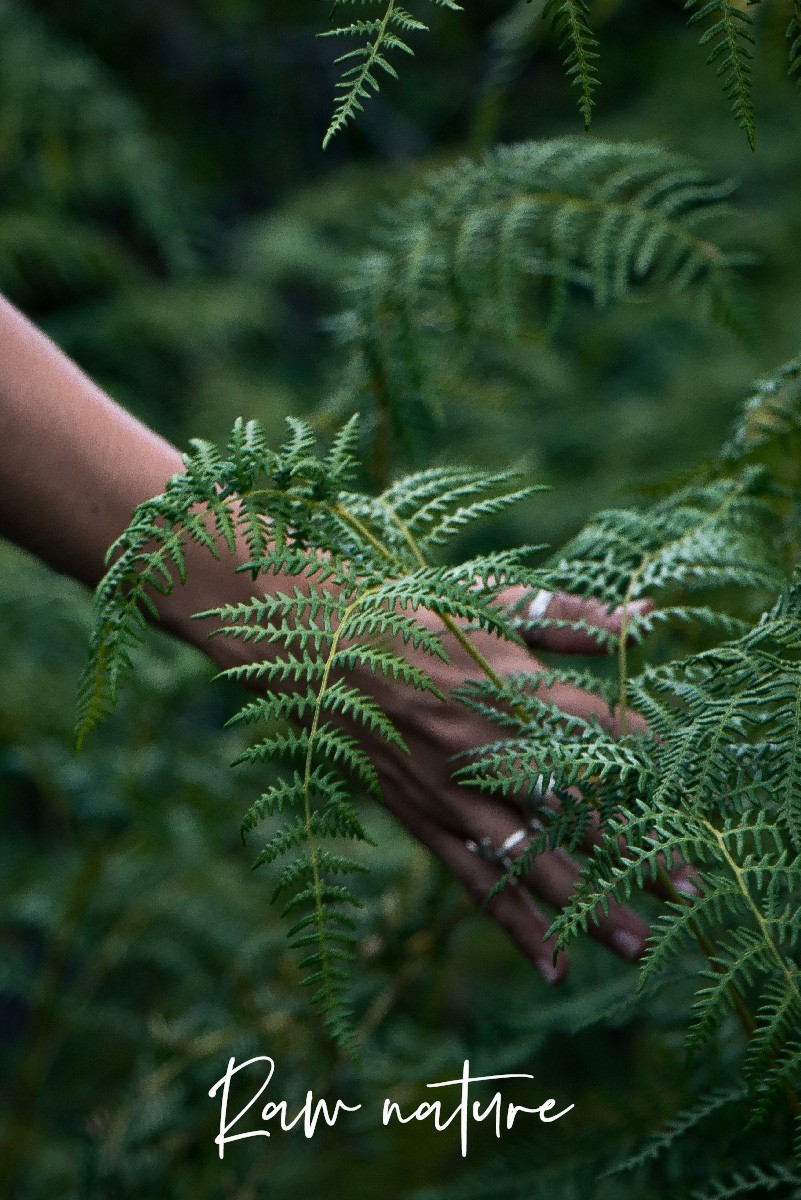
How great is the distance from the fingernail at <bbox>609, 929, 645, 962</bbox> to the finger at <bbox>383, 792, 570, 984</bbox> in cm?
4

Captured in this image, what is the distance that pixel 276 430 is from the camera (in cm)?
222

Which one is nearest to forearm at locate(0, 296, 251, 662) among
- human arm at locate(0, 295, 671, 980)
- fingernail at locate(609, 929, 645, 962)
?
human arm at locate(0, 295, 671, 980)

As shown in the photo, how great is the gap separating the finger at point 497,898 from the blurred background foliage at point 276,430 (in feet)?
0.21

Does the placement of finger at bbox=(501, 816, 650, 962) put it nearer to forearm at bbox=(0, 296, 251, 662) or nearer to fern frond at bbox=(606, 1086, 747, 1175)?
fern frond at bbox=(606, 1086, 747, 1175)

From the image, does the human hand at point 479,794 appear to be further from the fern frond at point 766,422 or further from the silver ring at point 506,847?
the fern frond at point 766,422

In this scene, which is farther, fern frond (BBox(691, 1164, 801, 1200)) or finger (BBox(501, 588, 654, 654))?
finger (BBox(501, 588, 654, 654))

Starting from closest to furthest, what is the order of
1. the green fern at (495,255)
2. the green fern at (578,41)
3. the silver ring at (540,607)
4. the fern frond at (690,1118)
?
the green fern at (578,41) < the fern frond at (690,1118) < the silver ring at (540,607) < the green fern at (495,255)

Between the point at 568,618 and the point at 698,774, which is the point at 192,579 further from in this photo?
the point at 698,774

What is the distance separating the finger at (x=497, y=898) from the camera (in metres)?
0.75

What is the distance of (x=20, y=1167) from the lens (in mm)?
1372

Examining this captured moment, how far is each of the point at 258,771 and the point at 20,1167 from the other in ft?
2.37

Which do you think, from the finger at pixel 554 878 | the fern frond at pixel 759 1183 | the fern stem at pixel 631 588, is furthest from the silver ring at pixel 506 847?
the fern frond at pixel 759 1183

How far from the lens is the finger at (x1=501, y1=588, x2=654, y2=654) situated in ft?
2.47

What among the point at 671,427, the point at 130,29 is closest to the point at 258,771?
the point at 671,427
